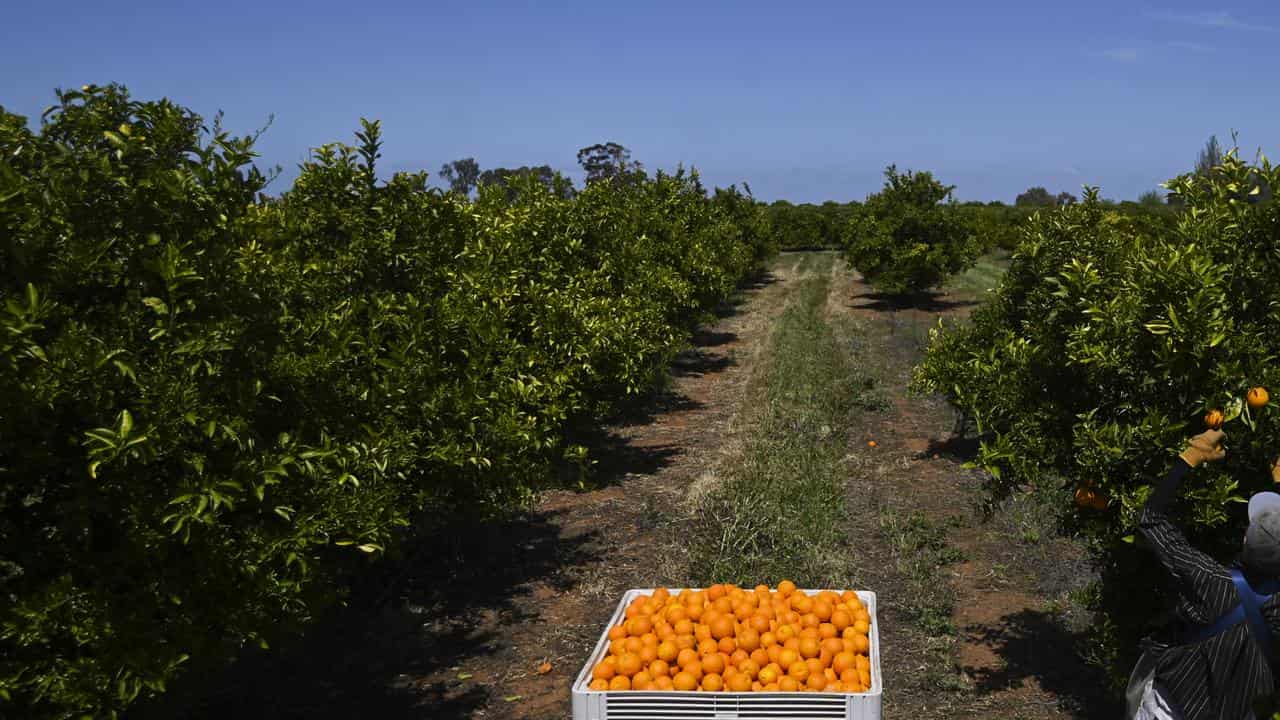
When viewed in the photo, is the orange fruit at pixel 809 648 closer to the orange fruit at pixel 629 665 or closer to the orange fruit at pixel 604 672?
the orange fruit at pixel 629 665

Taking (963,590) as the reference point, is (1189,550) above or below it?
above

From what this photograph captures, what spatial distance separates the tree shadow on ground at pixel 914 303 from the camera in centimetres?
3534


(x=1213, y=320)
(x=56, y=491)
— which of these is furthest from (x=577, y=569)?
(x=1213, y=320)

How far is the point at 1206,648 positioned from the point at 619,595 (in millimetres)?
6301

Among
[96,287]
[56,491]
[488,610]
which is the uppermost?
[96,287]

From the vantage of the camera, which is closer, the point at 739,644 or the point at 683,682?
the point at 683,682

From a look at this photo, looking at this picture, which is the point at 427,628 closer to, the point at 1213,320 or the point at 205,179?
the point at 205,179

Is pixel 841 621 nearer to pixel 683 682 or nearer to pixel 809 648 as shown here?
pixel 809 648

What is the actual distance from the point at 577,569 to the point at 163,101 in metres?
6.95

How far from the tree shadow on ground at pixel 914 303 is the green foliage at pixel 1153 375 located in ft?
97.4

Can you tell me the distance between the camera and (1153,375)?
4.84m

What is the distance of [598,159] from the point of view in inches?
5187

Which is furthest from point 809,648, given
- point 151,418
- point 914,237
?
point 914,237

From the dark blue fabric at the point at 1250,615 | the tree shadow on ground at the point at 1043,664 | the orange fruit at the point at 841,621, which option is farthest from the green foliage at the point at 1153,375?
the tree shadow on ground at the point at 1043,664
